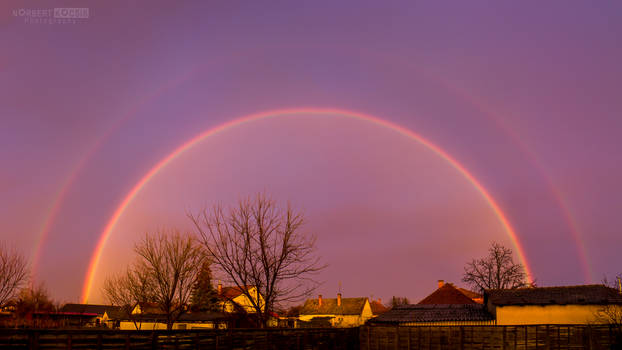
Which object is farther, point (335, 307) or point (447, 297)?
point (335, 307)

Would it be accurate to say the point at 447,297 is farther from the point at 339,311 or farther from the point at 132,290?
the point at 132,290

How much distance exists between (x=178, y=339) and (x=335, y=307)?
68484 millimetres

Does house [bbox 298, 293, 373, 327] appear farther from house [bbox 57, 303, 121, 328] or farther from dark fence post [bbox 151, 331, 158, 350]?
dark fence post [bbox 151, 331, 158, 350]

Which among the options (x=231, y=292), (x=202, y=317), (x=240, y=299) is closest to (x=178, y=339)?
(x=202, y=317)

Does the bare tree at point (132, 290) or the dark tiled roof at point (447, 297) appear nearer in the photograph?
the bare tree at point (132, 290)

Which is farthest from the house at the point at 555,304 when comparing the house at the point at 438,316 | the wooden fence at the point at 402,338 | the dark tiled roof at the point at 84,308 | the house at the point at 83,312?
the dark tiled roof at the point at 84,308

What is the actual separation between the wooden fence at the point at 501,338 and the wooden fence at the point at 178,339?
3.81 m

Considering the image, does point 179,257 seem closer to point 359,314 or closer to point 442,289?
point 442,289

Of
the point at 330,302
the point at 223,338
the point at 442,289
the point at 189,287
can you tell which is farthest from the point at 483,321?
the point at 330,302

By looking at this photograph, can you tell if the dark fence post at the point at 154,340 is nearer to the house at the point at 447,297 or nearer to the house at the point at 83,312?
the house at the point at 447,297

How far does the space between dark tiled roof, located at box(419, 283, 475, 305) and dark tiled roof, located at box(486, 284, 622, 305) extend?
1016 inches

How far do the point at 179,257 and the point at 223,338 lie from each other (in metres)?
9.66

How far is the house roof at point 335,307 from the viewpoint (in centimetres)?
7934

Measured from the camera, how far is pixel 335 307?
3214 inches
